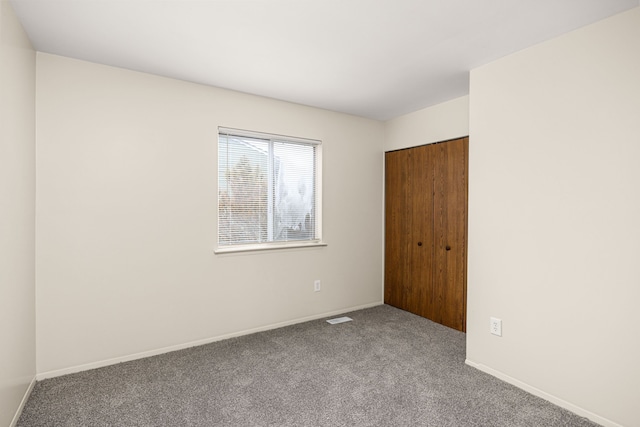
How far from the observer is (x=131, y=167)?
108 inches

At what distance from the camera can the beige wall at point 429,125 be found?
3393mm

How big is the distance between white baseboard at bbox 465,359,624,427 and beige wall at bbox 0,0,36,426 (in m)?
3.05

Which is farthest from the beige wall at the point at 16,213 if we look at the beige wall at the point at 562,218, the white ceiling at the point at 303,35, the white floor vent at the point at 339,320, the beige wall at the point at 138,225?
the beige wall at the point at 562,218

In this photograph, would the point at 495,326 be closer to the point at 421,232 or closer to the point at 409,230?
the point at 421,232

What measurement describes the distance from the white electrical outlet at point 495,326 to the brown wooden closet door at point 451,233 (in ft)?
2.72

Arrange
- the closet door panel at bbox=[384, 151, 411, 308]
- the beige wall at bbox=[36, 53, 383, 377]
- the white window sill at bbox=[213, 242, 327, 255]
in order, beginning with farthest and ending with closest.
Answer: the closet door panel at bbox=[384, 151, 411, 308], the white window sill at bbox=[213, 242, 327, 255], the beige wall at bbox=[36, 53, 383, 377]

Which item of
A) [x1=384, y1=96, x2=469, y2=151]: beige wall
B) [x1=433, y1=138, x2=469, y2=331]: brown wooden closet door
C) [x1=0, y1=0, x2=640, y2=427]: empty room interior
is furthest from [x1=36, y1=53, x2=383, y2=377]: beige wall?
[x1=433, y1=138, x2=469, y2=331]: brown wooden closet door

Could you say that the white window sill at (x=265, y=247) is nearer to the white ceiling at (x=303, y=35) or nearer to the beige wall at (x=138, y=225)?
the beige wall at (x=138, y=225)

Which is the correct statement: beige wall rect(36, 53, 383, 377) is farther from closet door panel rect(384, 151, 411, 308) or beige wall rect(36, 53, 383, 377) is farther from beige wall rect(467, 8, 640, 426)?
beige wall rect(467, 8, 640, 426)

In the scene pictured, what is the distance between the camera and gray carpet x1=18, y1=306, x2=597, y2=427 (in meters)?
1.99

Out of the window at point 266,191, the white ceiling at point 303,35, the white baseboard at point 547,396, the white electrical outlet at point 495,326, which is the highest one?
the white ceiling at point 303,35

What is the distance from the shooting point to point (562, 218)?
7.01ft

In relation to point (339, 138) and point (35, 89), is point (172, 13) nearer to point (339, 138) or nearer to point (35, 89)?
point (35, 89)

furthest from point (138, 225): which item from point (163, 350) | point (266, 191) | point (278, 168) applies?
point (278, 168)
